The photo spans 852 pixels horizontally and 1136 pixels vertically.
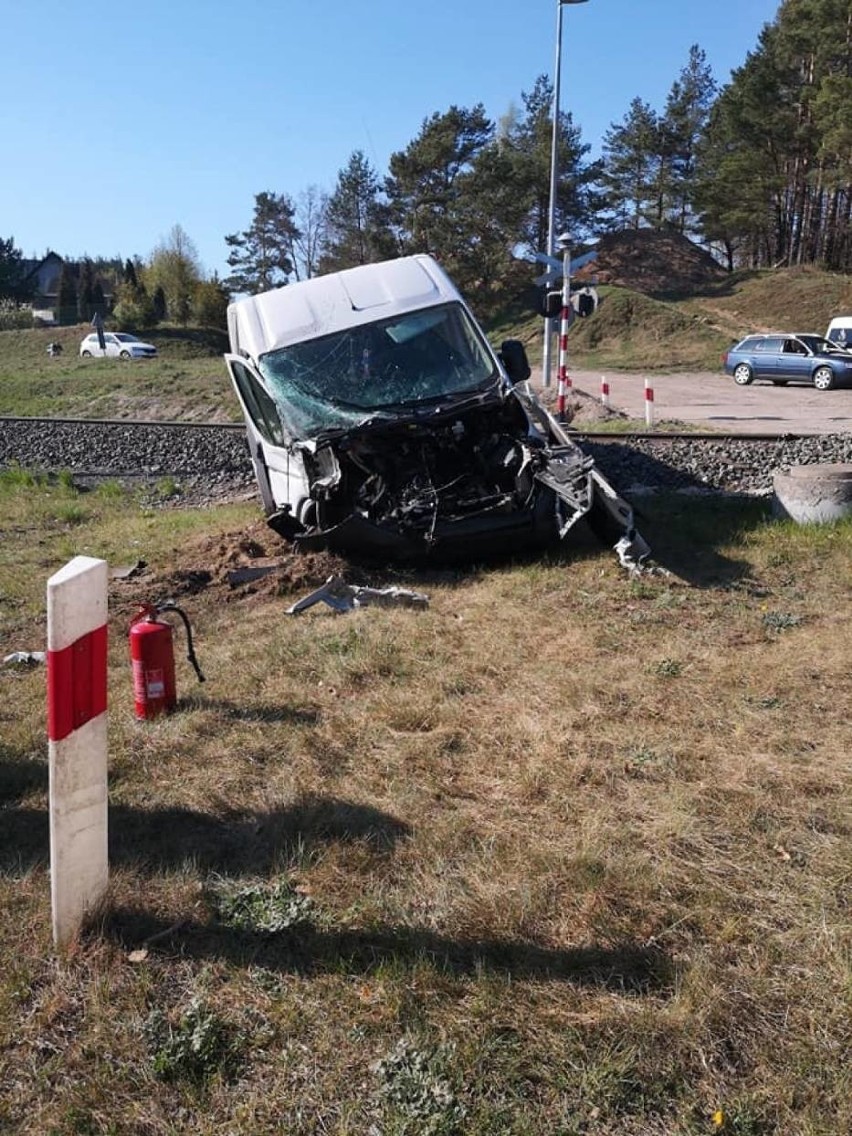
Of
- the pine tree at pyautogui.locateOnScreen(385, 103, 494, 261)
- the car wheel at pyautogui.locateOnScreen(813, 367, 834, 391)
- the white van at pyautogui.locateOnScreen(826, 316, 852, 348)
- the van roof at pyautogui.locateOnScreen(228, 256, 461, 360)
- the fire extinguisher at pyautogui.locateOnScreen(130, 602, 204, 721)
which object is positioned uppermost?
the pine tree at pyautogui.locateOnScreen(385, 103, 494, 261)

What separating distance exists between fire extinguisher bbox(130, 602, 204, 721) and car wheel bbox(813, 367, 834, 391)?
24484 millimetres

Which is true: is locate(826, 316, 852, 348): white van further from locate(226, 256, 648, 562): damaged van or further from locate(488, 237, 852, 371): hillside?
locate(226, 256, 648, 562): damaged van

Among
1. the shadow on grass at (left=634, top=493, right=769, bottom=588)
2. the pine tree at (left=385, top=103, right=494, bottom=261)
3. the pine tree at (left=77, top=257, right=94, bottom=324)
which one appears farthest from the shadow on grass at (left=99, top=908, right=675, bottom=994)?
the pine tree at (left=77, top=257, right=94, bottom=324)

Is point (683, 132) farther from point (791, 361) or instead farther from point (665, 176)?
point (791, 361)

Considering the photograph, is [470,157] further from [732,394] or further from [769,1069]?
[769,1069]

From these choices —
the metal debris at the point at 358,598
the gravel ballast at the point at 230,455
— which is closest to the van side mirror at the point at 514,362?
the gravel ballast at the point at 230,455

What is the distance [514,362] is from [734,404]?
15.5 metres

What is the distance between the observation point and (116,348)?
42.3m

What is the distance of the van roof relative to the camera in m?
8.39

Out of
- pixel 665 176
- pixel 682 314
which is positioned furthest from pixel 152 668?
pixel 665 176

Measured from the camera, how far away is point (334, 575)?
23.5ft

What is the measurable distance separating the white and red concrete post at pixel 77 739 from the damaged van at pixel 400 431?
4.48m

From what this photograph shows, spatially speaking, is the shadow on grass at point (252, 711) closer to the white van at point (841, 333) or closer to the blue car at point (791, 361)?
the blue car at point (791, 361)

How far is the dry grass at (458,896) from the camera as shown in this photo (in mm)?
2211
